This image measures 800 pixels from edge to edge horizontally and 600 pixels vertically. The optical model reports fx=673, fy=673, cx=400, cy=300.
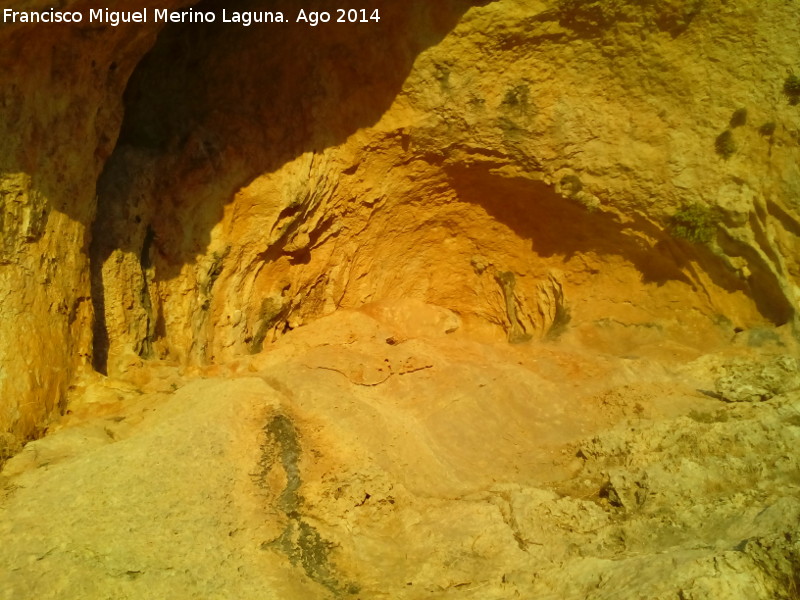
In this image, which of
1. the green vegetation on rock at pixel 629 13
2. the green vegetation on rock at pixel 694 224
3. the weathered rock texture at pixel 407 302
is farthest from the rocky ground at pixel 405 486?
the green vegetation on rock at pixel 629 13

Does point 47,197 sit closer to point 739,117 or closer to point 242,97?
point 242,97

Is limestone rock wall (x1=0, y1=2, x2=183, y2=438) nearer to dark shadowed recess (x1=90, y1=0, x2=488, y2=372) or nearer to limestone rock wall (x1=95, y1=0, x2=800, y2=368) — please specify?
limestone rock wall (x1=95, y1=0, x2=800, y2=368)

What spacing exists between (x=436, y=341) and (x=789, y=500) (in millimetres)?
3461

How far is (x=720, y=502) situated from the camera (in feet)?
11.6

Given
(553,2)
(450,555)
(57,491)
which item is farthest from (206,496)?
(553,2)

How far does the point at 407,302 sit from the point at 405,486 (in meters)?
3.57

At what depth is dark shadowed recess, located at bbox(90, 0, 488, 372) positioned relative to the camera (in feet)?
19.6

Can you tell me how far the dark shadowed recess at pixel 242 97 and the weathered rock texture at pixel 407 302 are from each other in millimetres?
26

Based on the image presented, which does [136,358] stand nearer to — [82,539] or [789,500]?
[82,539]

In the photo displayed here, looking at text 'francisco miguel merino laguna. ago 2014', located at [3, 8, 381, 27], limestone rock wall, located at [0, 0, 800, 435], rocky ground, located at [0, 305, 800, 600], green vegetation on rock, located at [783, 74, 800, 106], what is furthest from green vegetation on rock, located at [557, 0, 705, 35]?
rocky ground, located at [0, 305, 800, 600]

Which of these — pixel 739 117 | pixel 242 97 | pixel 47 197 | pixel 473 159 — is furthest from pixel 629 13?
pixel 47 197

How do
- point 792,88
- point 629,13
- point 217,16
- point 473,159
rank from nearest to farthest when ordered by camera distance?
point 792,88 → point 629,13 → point 217,16 → point 473,159

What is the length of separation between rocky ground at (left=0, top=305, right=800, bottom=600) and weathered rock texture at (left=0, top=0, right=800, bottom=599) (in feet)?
0.07

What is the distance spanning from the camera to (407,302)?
298 inches
